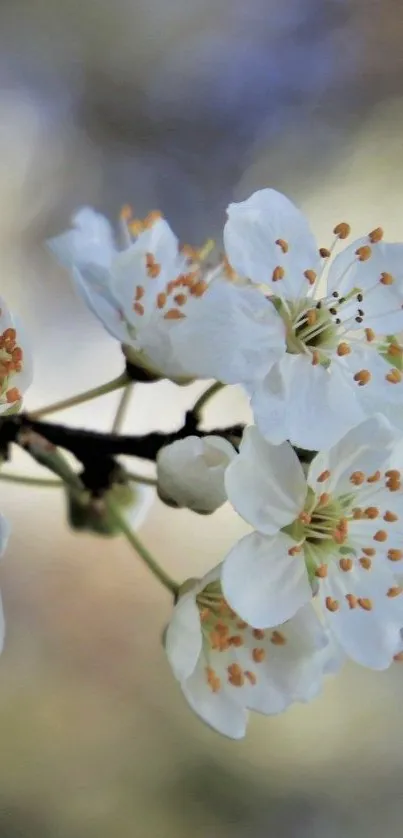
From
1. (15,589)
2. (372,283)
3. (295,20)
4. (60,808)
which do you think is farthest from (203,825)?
(295,20)

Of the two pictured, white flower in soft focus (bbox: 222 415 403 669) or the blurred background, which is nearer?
white flower in soft focus (bbox: 222 415 403 669)

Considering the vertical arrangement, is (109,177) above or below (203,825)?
above

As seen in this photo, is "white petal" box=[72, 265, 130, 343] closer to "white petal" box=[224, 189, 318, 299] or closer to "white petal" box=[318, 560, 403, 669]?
"white petal" box=[224, 189, 318, 299]

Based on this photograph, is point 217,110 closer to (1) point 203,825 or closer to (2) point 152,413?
A: (2) point 152,413

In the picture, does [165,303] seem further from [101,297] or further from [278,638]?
[278,638]

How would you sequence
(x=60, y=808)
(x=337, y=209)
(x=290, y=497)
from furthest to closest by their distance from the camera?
(x=337, y=209) → (x=60, y=808) → (x=290, y=497)

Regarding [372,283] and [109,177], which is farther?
[109,177]

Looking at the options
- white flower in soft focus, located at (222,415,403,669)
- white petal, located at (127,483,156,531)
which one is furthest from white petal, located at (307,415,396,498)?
white petal, located at (127,483,156,531)
